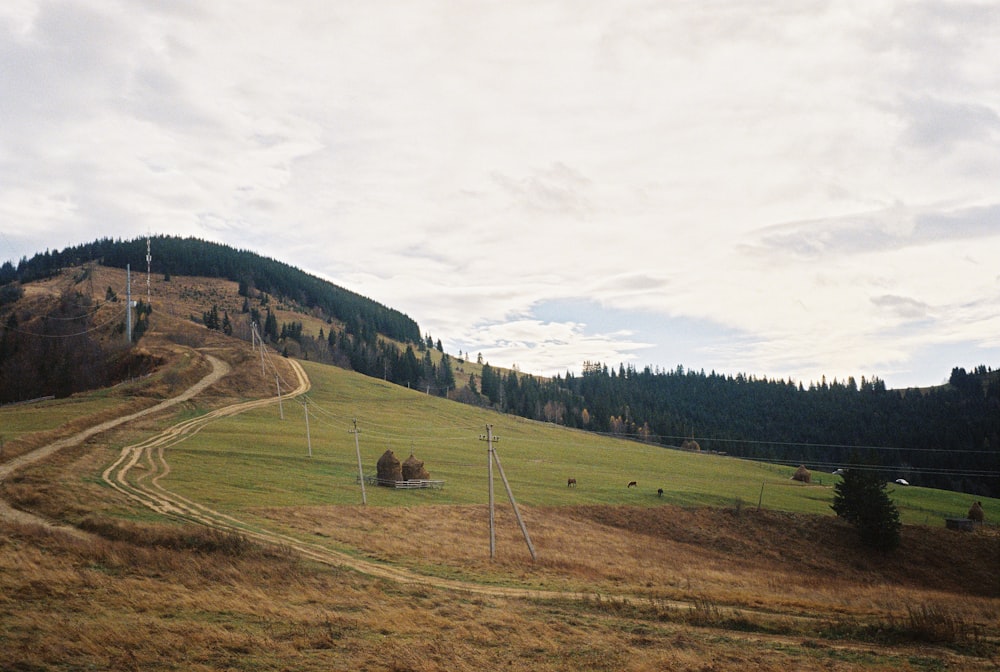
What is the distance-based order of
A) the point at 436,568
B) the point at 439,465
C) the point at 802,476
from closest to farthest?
the point at 436,568
the point at 439,465
the point at 802,476

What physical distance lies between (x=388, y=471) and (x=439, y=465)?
1348 cm

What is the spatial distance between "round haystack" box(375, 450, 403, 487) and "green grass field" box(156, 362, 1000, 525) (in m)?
2.75

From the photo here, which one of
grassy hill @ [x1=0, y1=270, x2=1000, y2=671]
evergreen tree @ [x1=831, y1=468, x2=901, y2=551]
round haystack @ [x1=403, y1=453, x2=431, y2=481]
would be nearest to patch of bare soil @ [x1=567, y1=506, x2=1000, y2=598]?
grassy hill @ [x1=0, y1=270, x2=1000, y2=671]

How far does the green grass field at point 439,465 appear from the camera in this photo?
53.9m

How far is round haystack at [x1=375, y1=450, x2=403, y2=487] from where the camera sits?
203 feet

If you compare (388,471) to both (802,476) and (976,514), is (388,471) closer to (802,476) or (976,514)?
(802,476)

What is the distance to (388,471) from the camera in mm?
62031

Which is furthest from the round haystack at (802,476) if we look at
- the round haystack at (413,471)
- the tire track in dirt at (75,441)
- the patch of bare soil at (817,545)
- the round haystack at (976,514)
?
the tire track in dirt at (75,441)

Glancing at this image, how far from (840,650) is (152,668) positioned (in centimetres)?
2128

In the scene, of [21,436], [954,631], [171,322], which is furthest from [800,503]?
[171,322]

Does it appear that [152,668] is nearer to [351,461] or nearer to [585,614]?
[585,614]

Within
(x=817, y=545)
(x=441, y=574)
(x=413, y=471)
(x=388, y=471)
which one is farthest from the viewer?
(x=817, y=545)

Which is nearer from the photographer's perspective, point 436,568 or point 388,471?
point 436,568

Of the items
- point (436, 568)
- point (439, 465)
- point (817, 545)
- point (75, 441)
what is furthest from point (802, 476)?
point (75, 441)
